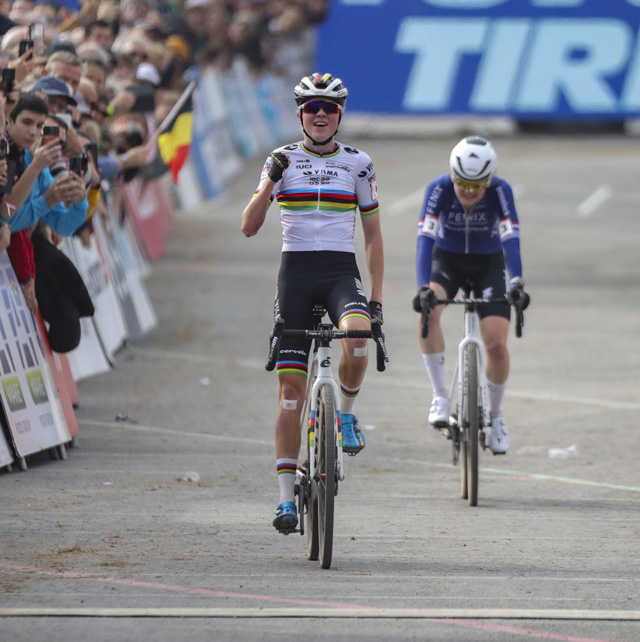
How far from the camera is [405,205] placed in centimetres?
2639

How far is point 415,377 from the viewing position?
13.4 m

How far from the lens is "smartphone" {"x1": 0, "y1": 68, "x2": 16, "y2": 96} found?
8.92m

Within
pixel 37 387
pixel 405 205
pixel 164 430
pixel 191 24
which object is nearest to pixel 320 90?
pixel 37 387

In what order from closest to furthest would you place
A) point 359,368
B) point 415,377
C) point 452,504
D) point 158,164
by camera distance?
point 359,368 → point 452,504 → point 415,377 → point 158,164

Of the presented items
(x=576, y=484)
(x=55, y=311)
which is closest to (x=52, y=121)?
(x=55, y=311)

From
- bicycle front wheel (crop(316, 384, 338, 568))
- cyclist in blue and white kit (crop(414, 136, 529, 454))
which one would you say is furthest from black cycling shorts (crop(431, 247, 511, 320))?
bicycle front wheel (crop(316, 384, 338, 568))

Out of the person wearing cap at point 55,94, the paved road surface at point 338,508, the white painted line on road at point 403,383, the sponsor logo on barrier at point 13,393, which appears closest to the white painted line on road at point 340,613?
the paved road surface at point 338,508

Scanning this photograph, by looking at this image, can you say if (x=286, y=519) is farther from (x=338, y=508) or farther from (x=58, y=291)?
(x=58, y=291)

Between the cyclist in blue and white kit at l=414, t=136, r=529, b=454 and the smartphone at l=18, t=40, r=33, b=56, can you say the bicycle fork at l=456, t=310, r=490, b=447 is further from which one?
the smartphone at l=18, t=40, r=33, b=56

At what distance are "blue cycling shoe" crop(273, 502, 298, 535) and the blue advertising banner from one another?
24.2 meters

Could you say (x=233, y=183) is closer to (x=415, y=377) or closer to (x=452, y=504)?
(x=415, y=377)

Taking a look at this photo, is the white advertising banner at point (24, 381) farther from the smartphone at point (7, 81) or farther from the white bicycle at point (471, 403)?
the white bicycle at point (471, 403)

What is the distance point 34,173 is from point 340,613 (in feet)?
13.6

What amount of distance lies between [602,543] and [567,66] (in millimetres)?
24312
